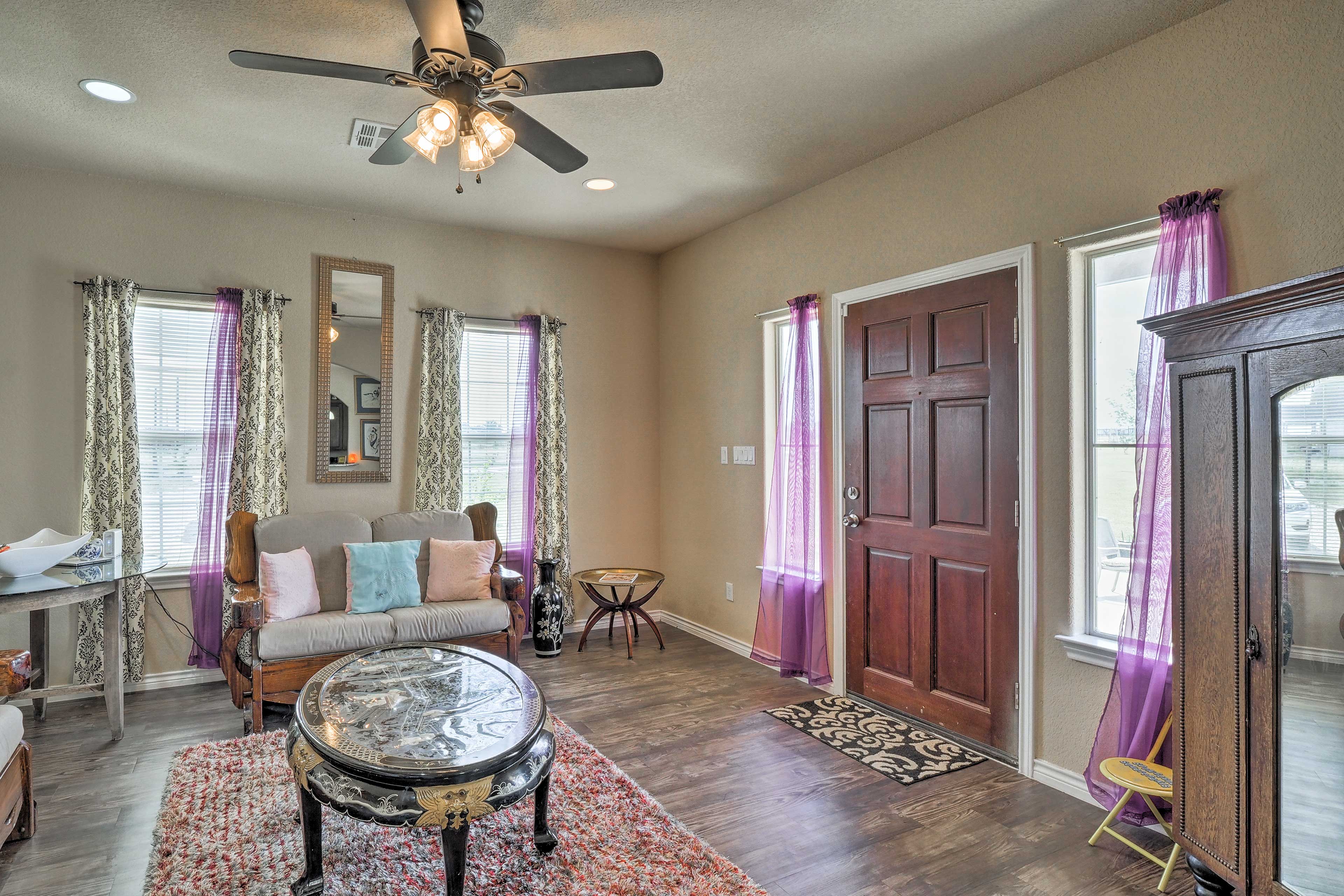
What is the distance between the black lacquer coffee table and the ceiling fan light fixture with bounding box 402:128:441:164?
5.73 ft

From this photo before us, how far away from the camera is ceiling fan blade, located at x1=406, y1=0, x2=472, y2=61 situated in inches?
77.5

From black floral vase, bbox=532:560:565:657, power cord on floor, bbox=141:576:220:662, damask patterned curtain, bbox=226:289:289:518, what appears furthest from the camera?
black floral vase, bbox=532:560:565:657

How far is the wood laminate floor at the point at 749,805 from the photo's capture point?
2312mm

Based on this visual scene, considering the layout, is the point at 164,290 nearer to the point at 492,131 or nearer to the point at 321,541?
the point at 321,541

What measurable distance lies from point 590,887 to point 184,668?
3251mm

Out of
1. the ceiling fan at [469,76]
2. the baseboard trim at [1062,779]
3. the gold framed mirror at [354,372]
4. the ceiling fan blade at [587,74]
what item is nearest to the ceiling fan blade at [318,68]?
the ceiling fan at [469,76]

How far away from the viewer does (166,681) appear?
4164mm

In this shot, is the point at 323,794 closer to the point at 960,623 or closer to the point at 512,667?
the point at 512,667

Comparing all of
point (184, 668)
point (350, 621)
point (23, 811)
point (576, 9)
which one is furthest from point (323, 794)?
point (184, 668)

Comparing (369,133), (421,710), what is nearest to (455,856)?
(421,710)

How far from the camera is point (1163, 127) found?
2.58 metres

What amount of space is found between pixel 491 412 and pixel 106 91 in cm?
263

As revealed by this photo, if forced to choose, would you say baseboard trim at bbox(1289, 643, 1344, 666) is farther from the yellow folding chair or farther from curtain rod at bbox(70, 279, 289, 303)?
curtain rod at bbox(70, 279, 289, 303)

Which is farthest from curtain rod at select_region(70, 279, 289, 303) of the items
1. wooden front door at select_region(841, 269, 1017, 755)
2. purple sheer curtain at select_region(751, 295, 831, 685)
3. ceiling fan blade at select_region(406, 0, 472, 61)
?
wooden front door at select_region(841, 269, 1017, 755)
